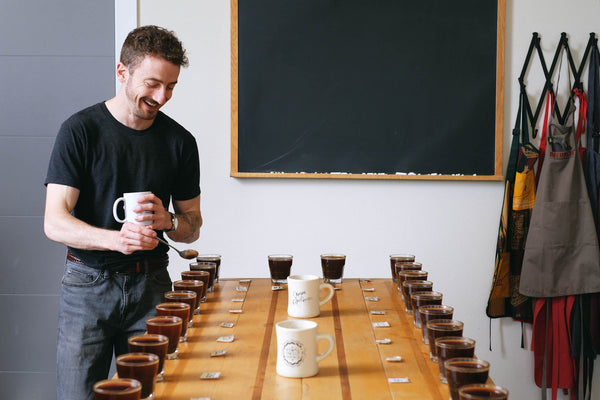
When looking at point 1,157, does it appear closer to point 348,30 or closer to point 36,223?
point 36,223

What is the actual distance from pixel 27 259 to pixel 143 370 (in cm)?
248

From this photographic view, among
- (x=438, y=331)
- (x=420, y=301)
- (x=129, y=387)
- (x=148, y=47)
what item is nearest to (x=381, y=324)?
(x=420, y=301)

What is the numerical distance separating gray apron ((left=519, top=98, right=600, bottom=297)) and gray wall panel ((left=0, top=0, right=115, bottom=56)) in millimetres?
2266

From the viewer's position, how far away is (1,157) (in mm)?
3410

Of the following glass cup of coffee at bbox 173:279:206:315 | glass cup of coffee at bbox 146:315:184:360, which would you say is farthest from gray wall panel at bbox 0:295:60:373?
glass cup of coffee at bbox 146:315:184:360

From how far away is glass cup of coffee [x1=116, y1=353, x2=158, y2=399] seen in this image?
1219 millimetres

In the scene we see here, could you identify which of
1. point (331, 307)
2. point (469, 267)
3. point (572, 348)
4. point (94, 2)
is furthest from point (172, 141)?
point (572, 348)

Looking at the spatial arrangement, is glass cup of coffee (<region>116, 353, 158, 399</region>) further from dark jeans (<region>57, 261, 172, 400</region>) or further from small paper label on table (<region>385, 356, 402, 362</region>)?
dark jeans (<region>57, 261, 172, 400</region>)

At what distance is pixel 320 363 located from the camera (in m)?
1.46

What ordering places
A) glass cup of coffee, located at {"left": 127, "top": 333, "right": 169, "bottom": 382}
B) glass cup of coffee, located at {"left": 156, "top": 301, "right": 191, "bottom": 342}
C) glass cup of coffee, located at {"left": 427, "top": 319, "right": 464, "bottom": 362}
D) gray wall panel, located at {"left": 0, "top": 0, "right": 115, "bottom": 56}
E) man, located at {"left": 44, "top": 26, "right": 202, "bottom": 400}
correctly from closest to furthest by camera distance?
glass cup of coffee, located at {"left": 127, "top": 333, "right": 169, "bottom": 382} → glass cup of coffee, located at {"left": 427, "top": 319, "right": 464, "bottom": 362} → glass cup of coffee, located at {"left": 156, "top": 301, "right": 191, "bottom": 342} → man, located at {"left": 44, "top": 26, "right": 202, "bottom": 400} → gray wall panel, located at {"left": 0, "top": 0, "right": 115, "bottom": 56}

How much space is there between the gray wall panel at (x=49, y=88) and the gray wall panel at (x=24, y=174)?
0.23ft

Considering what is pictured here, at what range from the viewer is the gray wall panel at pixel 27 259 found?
3426 mm

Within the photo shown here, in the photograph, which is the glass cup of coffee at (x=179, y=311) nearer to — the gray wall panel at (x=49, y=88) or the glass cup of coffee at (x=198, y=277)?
the glass cup of coffee at (x=198, y=277)

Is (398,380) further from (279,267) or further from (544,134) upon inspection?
(544,134)
